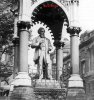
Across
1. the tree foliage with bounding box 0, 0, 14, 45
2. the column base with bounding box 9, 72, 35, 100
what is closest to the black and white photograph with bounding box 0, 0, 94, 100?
the column base with bounding box 9, 72, 35, 100

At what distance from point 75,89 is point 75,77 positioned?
575mm

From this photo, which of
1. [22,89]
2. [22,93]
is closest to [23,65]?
[22,89]

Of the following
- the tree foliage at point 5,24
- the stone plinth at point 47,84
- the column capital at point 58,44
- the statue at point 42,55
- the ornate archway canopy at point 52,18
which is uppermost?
the tree foliage at point 5,24

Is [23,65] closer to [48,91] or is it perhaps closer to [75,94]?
[48,91]

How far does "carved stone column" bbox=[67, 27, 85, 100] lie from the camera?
1563cm

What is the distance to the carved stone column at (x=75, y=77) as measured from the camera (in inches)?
615

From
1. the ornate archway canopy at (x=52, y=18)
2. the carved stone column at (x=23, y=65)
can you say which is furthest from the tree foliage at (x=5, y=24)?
the carved stone column at (x=23, y=65)

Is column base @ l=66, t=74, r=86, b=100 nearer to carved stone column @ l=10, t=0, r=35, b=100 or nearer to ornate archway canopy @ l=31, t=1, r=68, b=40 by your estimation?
carved stone column @ l=10, t=0, r=35, b=100

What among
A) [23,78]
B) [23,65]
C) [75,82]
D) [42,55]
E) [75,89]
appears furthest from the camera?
[42,55]

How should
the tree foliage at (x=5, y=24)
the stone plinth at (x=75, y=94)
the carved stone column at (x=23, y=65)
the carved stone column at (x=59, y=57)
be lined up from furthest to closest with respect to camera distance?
the tree foliage at (x=5, y=24) < the carved stone column at (x=59, y=57) < the stone plinth at (x=75, y=94) < the carved stone column at (x=23, y=65)

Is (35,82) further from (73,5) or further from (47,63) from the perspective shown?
(73,5)

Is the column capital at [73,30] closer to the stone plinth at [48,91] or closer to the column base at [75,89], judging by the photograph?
the column base at [75,89]

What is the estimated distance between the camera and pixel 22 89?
50.2 feet

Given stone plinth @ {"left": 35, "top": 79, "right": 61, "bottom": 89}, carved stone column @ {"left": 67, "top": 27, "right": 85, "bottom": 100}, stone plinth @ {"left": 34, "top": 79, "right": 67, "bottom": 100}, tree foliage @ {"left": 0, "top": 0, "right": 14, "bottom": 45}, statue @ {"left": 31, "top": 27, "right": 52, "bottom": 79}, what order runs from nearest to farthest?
carved stone column @ {"left": 67, "top": 27, "right": 85, "bottom": 100} → stone plinth @ {"left": 34, "top": 79, "right": 67, "bottom": 100} → stone plinth @ {"left": 35, "top": 79, "right": 61, "bottom": 89} → statue @ {"left": 31, "top": 27, "right": 52, "bottom": 79} → tree foliage @ {"left": 0, "top": 0, "right": 14, "bottom": 45}
